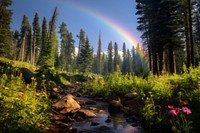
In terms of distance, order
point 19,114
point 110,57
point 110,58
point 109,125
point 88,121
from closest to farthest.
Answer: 1. point 19,114
2. point 109,125
3. point 88,121
4. point 110,58
5. point 110,57

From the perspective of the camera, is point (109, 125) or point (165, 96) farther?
point (165, 96)

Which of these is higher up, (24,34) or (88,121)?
(24,34)

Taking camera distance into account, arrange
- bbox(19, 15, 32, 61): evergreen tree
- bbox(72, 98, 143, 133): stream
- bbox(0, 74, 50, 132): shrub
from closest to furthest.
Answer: bbox(0, 74, 50, 132): shrub → bbox(72, 98, 143, 133): stream → bbox(19, 15, 32, 61): evergreen tree

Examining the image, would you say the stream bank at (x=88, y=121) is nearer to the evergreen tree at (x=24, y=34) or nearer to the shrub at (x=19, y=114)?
the shrub at (x=19, y=114)

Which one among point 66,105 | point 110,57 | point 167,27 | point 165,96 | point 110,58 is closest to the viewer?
point 165,96

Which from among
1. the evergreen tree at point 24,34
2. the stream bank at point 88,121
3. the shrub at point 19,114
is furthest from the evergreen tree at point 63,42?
the shrub at point 19,114

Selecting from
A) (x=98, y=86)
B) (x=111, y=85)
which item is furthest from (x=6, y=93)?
(x=98, y=86)

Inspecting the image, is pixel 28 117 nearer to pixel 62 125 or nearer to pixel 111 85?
pixel 62 125

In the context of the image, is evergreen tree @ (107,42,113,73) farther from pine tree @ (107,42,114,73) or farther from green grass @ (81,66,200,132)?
green grass @ (81,66,200,132)

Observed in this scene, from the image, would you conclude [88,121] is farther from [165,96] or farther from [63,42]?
[63,42]

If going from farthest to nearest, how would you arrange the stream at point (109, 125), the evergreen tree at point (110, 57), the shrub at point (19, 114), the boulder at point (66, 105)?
the evergreen tree at point (110, 57)
the boulder at point (66, 105)
the stream at point (109, 125)
the shrub at point (19, 114)

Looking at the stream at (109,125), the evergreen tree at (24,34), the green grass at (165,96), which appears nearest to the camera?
the green grass at (165,96)

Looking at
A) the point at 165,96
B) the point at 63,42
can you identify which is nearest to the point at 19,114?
the point at 165,96

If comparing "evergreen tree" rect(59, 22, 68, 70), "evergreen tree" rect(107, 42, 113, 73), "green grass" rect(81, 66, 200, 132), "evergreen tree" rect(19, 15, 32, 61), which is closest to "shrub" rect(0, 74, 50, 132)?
"green grass" rect(81, 66, 200, 132)
